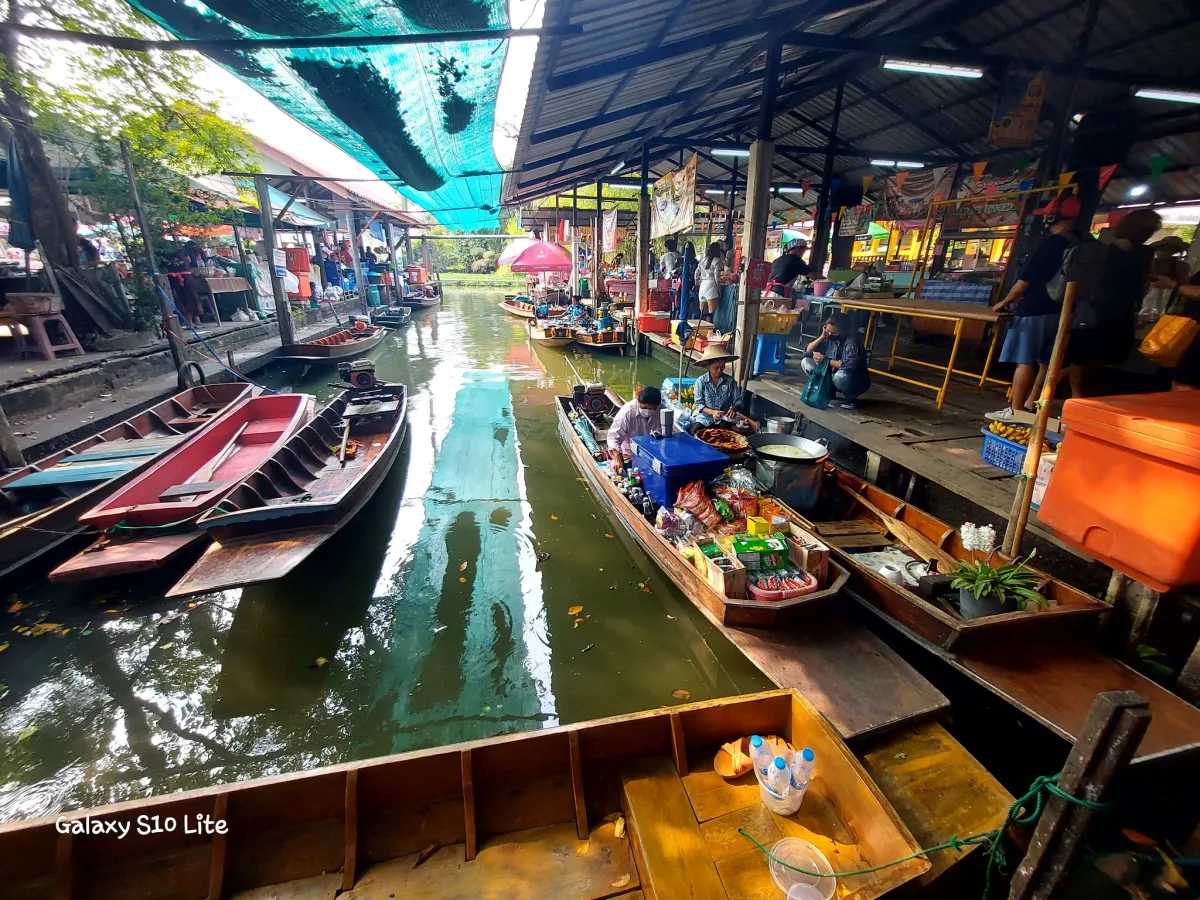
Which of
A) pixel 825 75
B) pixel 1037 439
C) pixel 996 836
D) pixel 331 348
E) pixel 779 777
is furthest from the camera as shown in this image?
pixel 331 348

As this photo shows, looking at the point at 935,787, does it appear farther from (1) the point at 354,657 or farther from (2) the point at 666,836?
(1) the point at 354,657

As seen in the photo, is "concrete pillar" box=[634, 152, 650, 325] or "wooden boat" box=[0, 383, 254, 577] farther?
"concrete pillar" box=[634, 152, 650, 325]

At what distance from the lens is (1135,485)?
2865 millimetres

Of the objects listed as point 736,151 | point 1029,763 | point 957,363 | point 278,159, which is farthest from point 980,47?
point 278,159

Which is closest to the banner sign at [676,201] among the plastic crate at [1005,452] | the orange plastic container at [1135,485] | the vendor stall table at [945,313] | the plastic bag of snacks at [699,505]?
the vendor stall table at [945,313]

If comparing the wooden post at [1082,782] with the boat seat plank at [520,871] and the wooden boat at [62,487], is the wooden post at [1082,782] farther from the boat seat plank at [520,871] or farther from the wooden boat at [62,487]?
the wooden boat at [62,487]

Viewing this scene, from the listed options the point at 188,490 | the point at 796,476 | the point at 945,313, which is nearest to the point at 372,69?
the point at 188,490

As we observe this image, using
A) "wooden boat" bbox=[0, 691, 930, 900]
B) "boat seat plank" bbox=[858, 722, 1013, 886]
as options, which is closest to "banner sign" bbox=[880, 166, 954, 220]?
"boat seat plank" bbox=[858, 722, 1013, 886]

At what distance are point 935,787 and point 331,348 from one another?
53.9ft

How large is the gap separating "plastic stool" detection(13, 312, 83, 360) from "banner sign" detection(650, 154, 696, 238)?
1363 cm

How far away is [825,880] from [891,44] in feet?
32.9

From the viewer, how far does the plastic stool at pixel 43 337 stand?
977 centimetres

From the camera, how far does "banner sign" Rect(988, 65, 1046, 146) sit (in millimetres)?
7957

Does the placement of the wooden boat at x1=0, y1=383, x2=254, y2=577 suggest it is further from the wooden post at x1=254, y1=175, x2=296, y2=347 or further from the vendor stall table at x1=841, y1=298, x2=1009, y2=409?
the vendor stall table at x1=841, y1=298, x2=1009, y2=409
